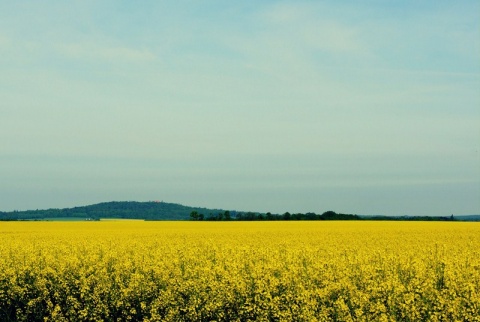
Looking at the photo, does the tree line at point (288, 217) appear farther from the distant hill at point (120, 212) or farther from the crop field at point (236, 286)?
the crop field at point (236, 286)

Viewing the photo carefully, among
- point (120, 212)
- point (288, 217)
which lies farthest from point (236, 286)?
point (120, 212)

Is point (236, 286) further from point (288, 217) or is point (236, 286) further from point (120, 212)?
point (120, 212)

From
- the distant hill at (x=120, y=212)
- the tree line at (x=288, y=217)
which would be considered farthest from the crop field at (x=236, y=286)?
the distant hill at (x=120, y=212)

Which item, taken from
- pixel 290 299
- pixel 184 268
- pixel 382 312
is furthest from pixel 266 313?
pixel 184 268

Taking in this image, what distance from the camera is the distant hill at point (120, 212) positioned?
125 metres

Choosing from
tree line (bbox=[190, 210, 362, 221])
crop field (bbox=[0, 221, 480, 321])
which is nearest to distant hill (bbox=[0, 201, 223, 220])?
tree line (bbox=[190, 210, 362, 221])

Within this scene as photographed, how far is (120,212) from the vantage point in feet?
452

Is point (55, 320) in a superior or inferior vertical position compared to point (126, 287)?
inferior

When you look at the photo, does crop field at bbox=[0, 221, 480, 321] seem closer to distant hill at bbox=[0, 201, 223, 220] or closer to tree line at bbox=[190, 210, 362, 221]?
tree line at bbox=[190, 210, 362, 221]

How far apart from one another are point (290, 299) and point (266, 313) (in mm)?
640

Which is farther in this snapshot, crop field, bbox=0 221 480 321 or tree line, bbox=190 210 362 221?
tree line, bbox=190 210 362 221

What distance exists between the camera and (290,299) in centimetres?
1100

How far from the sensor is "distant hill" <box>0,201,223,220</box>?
410 ft

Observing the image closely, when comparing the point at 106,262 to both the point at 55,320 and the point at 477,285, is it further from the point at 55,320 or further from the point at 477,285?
the point at 477,285
